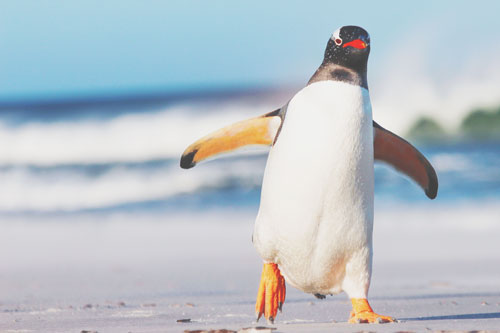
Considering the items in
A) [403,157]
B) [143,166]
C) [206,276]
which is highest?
[143,166]

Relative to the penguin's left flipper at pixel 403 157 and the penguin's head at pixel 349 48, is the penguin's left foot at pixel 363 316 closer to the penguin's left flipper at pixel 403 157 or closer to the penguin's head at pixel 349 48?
the penguin's left flipper at pixel 403 157

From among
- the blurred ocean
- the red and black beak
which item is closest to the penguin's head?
the red and black beak

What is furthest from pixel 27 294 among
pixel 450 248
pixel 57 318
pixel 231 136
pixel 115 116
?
pixel 115 116

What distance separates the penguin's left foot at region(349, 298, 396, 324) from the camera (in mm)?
4051

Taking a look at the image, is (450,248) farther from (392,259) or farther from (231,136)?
(231,136)

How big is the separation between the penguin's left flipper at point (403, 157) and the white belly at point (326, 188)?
13.0 inches

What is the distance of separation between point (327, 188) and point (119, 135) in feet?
61.7

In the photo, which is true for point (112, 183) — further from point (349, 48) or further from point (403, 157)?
point (349, 48)

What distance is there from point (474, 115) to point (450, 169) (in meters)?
5.98

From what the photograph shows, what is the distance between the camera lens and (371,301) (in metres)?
5.40

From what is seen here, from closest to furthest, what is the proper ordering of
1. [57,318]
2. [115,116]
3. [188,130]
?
[57,318]
[188,130]
[115,116]

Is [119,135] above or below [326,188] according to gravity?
above

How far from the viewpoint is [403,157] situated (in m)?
4.63

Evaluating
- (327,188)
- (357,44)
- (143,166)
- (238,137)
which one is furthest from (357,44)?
(143,166)
